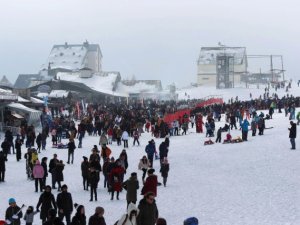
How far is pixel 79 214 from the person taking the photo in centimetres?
993

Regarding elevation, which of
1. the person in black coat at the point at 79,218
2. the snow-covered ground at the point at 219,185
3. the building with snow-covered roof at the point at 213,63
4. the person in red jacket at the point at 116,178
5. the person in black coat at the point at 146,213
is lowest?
the snow-covered ground at the point at 219,185

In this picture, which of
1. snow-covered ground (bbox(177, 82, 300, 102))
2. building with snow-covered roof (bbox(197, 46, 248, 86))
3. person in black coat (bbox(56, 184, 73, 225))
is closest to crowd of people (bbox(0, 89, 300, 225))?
person in black coat (bbox(56, 184, 73, 225))

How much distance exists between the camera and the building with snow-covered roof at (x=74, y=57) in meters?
119

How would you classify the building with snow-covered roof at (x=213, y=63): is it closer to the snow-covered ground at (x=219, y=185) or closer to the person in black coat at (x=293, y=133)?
the snow-covered ground at (x=219, y=185)

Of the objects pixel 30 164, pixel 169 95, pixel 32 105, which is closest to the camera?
pixel 30 164

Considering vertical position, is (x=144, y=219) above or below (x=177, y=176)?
above

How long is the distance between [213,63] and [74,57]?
1185 inches

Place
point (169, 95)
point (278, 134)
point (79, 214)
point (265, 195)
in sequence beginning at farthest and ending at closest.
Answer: point (169, 95) < point (278, 134) < point (265, 195) < point (79, 214)

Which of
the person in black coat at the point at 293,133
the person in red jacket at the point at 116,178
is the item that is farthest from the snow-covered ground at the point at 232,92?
the person in red jacket at the point at 116,178

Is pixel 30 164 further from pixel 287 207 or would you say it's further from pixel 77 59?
pixel 77 59

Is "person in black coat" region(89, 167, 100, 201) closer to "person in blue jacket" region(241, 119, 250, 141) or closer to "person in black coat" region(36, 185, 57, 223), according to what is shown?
"person in black coat" region(36, 185, 57, 223)

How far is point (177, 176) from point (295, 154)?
4.77 metres

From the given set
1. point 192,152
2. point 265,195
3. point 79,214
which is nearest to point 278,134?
point 192,152

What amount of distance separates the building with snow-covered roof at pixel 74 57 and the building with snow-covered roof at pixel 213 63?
21.8m
